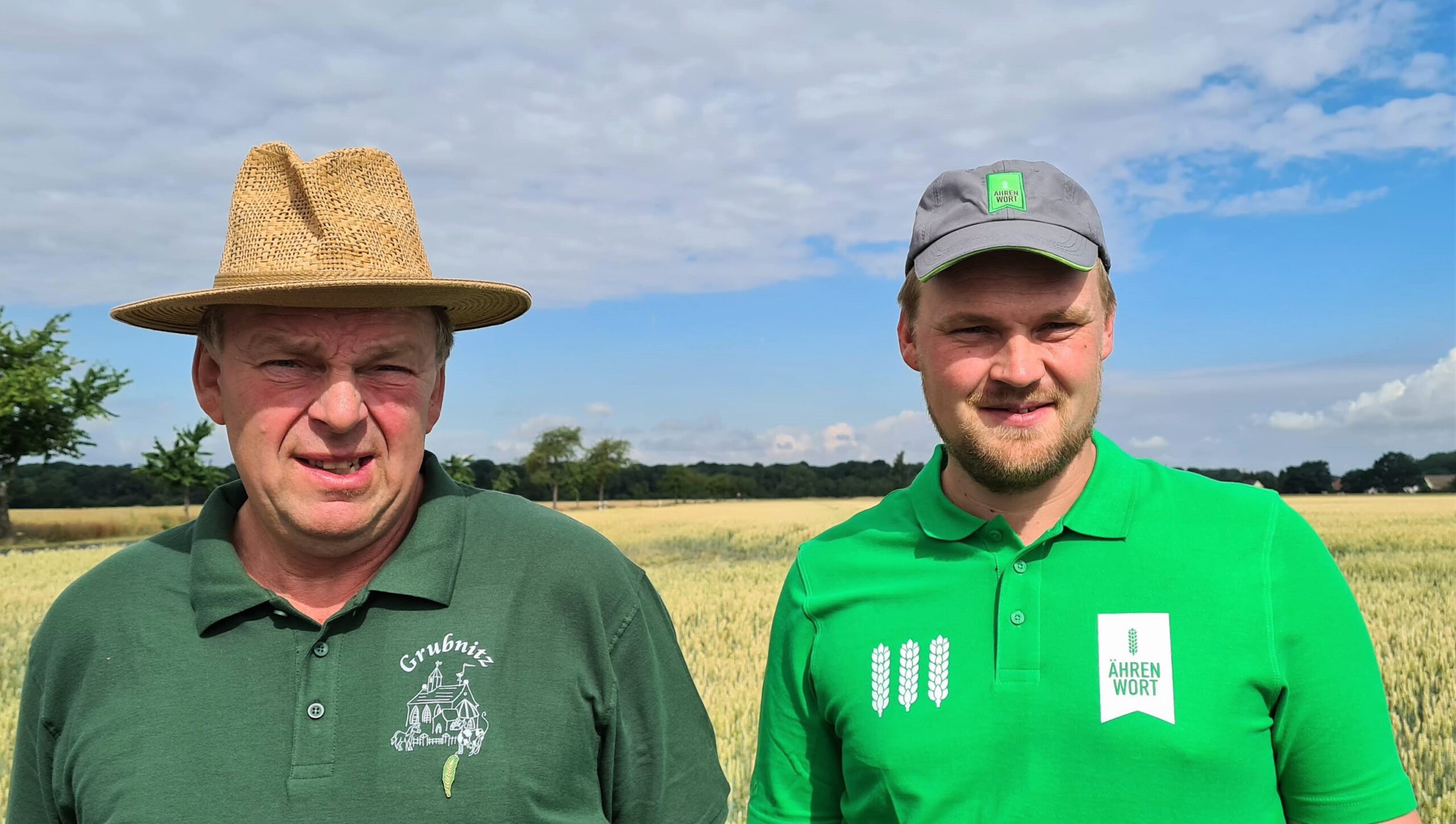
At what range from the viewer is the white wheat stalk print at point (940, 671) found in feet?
8.20

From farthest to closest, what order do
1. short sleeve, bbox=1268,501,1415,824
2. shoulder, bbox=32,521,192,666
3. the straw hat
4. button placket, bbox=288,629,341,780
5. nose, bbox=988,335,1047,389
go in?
shoulder, bbox=32,521,192,666
the straw hat
button placket, bbox=288,629,341,780
nose, bbox=988,335,1047,389
short sleeve, bbox=1268,501,1415,824

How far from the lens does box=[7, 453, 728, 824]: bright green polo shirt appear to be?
261 cm

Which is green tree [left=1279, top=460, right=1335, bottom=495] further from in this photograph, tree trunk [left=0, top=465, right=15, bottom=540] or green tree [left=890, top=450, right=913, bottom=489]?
tree trunk [left=0, top=465, right=15, bottom=540]

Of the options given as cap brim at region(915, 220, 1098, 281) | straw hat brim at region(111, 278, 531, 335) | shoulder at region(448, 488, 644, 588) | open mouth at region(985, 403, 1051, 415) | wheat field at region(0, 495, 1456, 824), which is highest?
cap brim at region(915, 220, 1098, 281)

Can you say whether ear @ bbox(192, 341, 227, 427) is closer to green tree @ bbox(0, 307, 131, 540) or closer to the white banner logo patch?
the white banner logo patch

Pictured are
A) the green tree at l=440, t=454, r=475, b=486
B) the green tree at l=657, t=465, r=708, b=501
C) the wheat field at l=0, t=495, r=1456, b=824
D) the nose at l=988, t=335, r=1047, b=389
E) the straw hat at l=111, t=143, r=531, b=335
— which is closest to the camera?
the nose at l=988, t=335, r=1047, b=389

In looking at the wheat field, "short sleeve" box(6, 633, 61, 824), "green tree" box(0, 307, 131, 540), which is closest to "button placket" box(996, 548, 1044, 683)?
"short sleeve" box(6, 633, 61, 824)

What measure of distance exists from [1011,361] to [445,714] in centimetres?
179

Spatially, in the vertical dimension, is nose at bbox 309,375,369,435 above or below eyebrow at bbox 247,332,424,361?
below

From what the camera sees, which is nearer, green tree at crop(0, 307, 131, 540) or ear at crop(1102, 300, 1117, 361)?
ear at crop(1102, 300, 1117, 361)

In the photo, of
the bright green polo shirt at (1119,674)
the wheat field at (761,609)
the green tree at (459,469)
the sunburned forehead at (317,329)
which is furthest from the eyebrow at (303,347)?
the green tree at (459,469)

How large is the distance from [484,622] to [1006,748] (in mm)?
1439

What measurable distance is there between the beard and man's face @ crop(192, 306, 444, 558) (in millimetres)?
1569

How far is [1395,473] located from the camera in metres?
86.0
